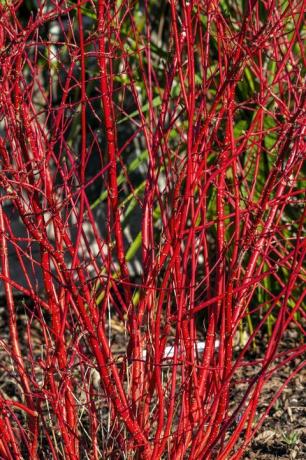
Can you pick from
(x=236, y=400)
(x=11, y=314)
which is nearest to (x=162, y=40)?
(x=236, y=400)

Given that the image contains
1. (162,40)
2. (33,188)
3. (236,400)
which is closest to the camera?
(33,188)

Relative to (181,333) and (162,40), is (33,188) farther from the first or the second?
(162,40)

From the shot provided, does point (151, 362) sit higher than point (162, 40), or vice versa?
point (162, 40)

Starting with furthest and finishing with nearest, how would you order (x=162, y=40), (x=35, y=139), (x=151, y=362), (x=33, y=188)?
(x=162, y=40)
(x=151, y=362)
(x=35, y=139)
(x=33, y=188)

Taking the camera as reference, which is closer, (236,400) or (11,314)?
(11,314)

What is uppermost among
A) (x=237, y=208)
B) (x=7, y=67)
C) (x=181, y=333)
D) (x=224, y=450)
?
(x=7, y=67)

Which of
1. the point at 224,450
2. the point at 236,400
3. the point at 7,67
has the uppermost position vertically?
the point at 7,67

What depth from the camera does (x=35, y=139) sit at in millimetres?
2449

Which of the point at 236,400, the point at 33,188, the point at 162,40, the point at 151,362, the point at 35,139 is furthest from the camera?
the point at 162,40

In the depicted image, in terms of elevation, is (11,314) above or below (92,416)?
above

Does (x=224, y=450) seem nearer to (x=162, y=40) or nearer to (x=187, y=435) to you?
(x=187, y=435)

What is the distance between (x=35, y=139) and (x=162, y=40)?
3087mm

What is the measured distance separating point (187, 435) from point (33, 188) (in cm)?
97

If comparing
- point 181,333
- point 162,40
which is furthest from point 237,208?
point 162,40
